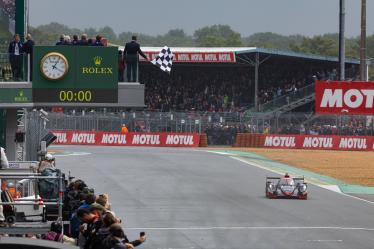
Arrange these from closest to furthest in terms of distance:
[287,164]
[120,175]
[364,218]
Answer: [364,218]
[120,175]
[287,164]

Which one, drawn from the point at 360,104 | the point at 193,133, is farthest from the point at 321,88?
the point at 193,133

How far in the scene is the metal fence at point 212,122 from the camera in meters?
62.8

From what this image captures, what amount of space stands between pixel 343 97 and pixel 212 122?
21.0 m

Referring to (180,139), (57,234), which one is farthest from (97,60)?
(180,139)

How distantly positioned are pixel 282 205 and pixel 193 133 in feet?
123

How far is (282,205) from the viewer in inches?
1085

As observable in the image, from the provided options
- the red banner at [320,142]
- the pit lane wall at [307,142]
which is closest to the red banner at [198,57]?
the pit lane wall at [307,142]

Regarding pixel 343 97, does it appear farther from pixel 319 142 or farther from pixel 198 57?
pixel 198 57

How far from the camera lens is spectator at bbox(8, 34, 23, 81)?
21.6m

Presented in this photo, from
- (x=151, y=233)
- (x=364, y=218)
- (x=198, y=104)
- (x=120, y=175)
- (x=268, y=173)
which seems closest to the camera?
(x=151, y=233)

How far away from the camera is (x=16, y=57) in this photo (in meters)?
21.9

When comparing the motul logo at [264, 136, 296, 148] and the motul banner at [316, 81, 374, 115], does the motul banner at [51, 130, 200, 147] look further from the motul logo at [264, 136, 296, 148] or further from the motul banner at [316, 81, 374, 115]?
the motul banner at [316, 81, 374, 115]

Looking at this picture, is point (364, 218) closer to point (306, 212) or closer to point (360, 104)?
point (306, 212)

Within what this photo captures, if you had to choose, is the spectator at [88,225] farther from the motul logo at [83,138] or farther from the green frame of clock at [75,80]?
the motul logo at [83,138]
